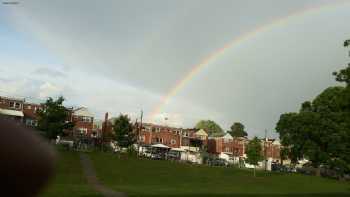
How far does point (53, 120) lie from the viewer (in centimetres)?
6781

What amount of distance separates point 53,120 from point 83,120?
4570cm

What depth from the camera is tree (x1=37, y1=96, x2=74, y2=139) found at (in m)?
66.5

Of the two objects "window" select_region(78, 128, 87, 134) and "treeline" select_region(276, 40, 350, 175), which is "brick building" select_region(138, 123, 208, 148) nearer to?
"window" select_region(78, 128, 87, 134)

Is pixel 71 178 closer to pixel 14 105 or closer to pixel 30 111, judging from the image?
pixel 14 105

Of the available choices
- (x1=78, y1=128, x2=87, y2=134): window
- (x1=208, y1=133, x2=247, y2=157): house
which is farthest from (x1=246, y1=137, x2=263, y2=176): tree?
(x1=208, y1=133, x2=247, y2=157): house

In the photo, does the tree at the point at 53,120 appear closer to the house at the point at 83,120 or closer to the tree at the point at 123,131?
the tree at the point at 123,131

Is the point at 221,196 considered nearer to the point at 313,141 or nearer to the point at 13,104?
the point at 313,141

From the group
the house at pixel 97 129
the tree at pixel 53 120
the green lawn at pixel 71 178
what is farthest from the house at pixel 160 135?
the green lawn at pixel 71 178

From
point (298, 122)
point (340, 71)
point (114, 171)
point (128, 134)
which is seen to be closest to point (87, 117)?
point (128, 134)

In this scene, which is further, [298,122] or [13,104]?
[13,104]

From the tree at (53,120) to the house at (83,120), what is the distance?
43626 mm

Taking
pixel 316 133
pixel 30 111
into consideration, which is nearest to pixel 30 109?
pixel 30 111

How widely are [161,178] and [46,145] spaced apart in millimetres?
47862

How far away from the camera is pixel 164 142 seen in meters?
123
